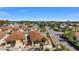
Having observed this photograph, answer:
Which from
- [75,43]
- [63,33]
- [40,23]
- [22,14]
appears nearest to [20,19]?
[22,14]

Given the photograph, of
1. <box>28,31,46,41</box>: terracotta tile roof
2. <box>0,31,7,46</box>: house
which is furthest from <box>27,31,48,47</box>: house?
<box>0,31,7,46</box>: house

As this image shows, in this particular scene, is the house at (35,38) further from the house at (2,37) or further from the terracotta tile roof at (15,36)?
the house at (2,37)

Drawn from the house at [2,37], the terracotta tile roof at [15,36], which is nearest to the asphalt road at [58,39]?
the terracotta tile roof at [15,36]

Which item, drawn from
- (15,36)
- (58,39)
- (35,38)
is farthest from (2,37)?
(58,39)

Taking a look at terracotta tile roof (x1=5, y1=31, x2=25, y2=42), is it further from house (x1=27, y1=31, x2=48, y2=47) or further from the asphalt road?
the asphalt road

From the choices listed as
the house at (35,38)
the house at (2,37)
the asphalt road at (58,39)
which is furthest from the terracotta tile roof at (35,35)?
the house at (2,37)

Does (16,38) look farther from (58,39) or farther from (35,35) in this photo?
(58,39)

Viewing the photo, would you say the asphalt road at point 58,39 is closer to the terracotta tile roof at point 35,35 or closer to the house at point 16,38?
the terracotta tile roof at point 35,35

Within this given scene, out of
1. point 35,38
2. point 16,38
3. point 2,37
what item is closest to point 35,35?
point 35,38
